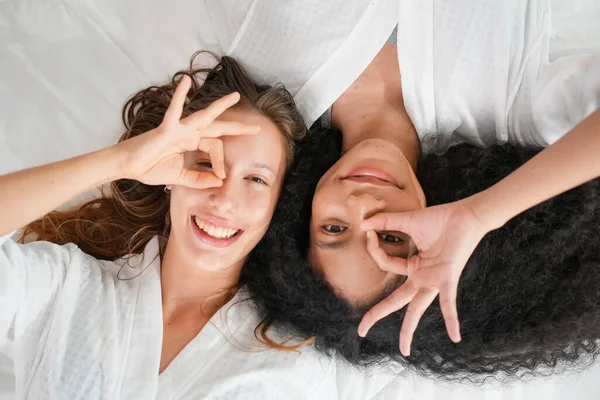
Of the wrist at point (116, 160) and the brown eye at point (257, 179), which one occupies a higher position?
the wrist at point (116, 160)

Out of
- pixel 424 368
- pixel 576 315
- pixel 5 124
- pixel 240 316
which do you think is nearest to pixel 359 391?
pixel 424 368

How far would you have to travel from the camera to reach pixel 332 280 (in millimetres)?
1464

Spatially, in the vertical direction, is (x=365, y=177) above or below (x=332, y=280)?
above

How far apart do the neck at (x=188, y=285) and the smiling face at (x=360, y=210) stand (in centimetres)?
26

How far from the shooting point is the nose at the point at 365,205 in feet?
4.51

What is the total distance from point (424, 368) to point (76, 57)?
3.83 feet

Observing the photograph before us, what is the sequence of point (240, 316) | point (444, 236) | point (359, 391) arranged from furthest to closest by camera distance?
point (359, 391) → point (240, 316) → point (444, 236)

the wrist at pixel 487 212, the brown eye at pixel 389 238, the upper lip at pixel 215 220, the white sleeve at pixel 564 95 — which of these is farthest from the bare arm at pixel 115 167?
the white sleeve at pixel 564 95

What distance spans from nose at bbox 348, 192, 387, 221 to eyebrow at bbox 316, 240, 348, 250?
7cm

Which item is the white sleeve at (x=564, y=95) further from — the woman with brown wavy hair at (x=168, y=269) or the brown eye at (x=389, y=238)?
the woman with brown wavy hair at (x=168, y=269)

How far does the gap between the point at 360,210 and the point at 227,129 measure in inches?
12.0

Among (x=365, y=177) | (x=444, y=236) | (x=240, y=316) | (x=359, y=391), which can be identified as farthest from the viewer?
(x=359, y=391)

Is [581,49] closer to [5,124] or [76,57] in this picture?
[76,57]

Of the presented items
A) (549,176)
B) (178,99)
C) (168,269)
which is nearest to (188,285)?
(168,269)
